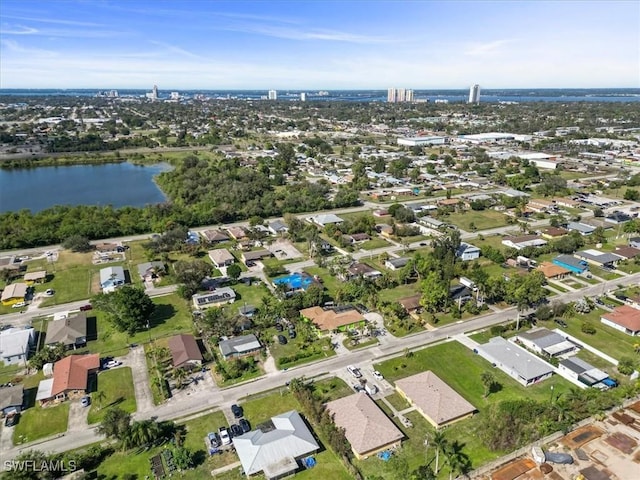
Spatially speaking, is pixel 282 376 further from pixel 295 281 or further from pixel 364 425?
pixel 295 281

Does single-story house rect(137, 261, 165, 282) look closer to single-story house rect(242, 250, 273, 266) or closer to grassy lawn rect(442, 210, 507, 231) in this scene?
single-story house rect(242, 250, 273, 266)

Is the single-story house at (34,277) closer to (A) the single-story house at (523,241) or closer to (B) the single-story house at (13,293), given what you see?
(B) the single-story house at (13,293)

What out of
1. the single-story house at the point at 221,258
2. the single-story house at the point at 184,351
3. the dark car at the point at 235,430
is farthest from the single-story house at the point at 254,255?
the dark car at the point at 235,430

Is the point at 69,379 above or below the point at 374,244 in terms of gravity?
above

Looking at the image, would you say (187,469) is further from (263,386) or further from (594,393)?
(594,393)

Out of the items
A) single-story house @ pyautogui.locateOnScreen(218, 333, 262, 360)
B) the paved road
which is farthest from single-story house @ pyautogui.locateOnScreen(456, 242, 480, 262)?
single-story house @ pyautogui.locateOnScreen(218, 333, 262, 360)

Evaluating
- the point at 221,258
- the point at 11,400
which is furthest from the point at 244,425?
the point at 221,258

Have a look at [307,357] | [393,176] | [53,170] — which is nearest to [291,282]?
[307,357]
